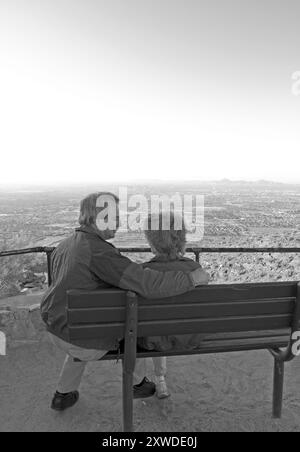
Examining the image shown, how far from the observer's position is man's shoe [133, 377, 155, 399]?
9.55 feet

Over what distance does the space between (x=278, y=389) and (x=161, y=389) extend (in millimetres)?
842

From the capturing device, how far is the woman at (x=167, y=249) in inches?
96.1

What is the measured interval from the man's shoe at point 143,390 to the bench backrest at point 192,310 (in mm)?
834

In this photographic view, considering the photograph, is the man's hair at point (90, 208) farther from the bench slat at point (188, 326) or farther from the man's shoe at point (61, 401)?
the man's shoe at point (61, 401)

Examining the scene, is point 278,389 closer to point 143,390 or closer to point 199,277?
point 143,390

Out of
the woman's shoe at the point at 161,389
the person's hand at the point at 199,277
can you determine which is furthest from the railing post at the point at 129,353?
the woman's shoe at the point at 161,389

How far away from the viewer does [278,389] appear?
269 cm

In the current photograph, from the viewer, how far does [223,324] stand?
7.70 feet

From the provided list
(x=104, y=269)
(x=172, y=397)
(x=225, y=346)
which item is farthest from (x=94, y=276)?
(x=172, y=397)

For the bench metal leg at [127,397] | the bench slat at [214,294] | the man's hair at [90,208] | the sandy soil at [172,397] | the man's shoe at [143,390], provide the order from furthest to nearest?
the man's shoe at [143,390]
the sandy soil at [172,397]
the man's hair at [90,208]
the bench metal leg at [127,397]
the bench slat at [214,294]

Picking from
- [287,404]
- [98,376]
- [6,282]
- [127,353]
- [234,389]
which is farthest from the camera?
[6,282]
